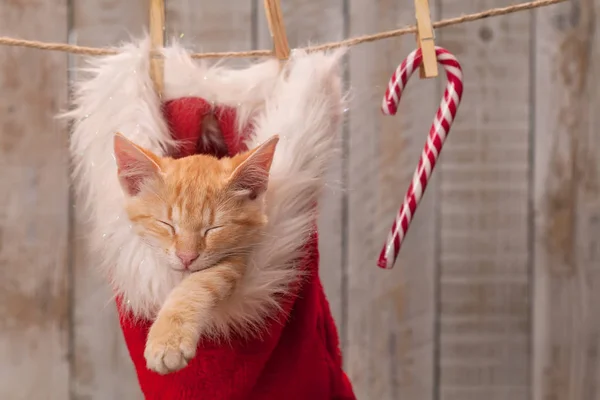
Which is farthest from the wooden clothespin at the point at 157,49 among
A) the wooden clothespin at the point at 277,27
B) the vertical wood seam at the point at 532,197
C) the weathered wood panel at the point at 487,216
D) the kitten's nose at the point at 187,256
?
the vertical wood seam at the point at 532,197

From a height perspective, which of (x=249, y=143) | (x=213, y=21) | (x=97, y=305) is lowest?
(x=97, y=305)

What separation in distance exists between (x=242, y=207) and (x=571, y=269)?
711mm

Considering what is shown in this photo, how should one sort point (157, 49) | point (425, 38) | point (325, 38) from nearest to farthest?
point (425, 38)
point (157, 49)
point (325, 38)

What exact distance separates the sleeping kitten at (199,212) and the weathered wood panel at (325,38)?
436 mm

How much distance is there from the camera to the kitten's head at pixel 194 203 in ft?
1.94

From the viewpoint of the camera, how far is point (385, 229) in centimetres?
107

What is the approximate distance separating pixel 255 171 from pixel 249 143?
13cm

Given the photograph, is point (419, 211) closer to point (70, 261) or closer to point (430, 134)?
point (430, 134)

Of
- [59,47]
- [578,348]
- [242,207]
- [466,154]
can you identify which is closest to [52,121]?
[59,47]

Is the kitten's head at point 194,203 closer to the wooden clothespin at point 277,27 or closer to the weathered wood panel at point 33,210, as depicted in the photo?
the wooden clothespin at point 277,27

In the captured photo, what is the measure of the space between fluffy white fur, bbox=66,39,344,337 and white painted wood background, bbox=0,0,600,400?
324 millimetres

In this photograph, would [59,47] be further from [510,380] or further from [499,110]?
[510,380]

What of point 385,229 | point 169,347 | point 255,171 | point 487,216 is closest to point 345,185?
point 385,229

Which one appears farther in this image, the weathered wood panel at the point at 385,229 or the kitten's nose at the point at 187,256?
the weathered wood panel at the point at 385,229
